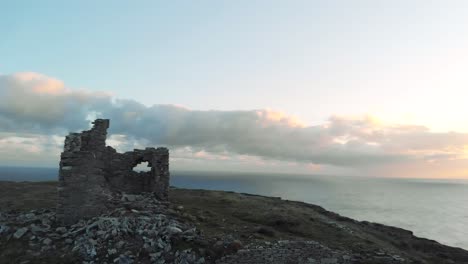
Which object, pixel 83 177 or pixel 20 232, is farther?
pixel 83 177

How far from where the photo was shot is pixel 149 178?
3675 cm

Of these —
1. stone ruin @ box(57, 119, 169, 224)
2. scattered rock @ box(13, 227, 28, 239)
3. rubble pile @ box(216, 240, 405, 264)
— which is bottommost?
rubble pile @ box(216, 240, 405, 264)

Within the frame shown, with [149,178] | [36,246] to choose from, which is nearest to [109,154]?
[149,178]

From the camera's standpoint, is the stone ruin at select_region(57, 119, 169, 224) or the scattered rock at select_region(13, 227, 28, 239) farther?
the stone ruin at select_region(57, 119, 169, 224)

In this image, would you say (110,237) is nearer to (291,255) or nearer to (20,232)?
(20,232)

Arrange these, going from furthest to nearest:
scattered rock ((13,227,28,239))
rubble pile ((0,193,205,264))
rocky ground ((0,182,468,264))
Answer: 1. scattered rock ((13,227,28,239))
2. rocky ground ((0,182,468,264))
3. rubble pile ((0,193,205,264))

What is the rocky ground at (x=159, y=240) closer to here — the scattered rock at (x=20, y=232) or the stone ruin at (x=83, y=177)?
the scattered rock at (x=20, y=232)

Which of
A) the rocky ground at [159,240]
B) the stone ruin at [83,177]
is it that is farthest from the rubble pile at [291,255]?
the stone ruin at [83,177]

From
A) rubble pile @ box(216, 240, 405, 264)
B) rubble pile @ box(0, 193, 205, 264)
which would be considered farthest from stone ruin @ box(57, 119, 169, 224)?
rubble pile @ box(216, 240, 405, 264)

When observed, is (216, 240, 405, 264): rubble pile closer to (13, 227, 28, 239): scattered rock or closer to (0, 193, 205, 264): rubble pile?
(0, 193, 205, 264): rubble pile

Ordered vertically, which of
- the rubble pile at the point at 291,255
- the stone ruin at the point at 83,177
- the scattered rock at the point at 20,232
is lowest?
the rubble pile at the point at 291,255

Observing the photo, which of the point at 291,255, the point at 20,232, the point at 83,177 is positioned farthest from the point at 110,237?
the point at 291,255

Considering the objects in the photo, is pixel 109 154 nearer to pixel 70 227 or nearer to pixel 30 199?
pixel 70 227

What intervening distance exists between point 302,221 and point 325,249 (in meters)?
13.1
